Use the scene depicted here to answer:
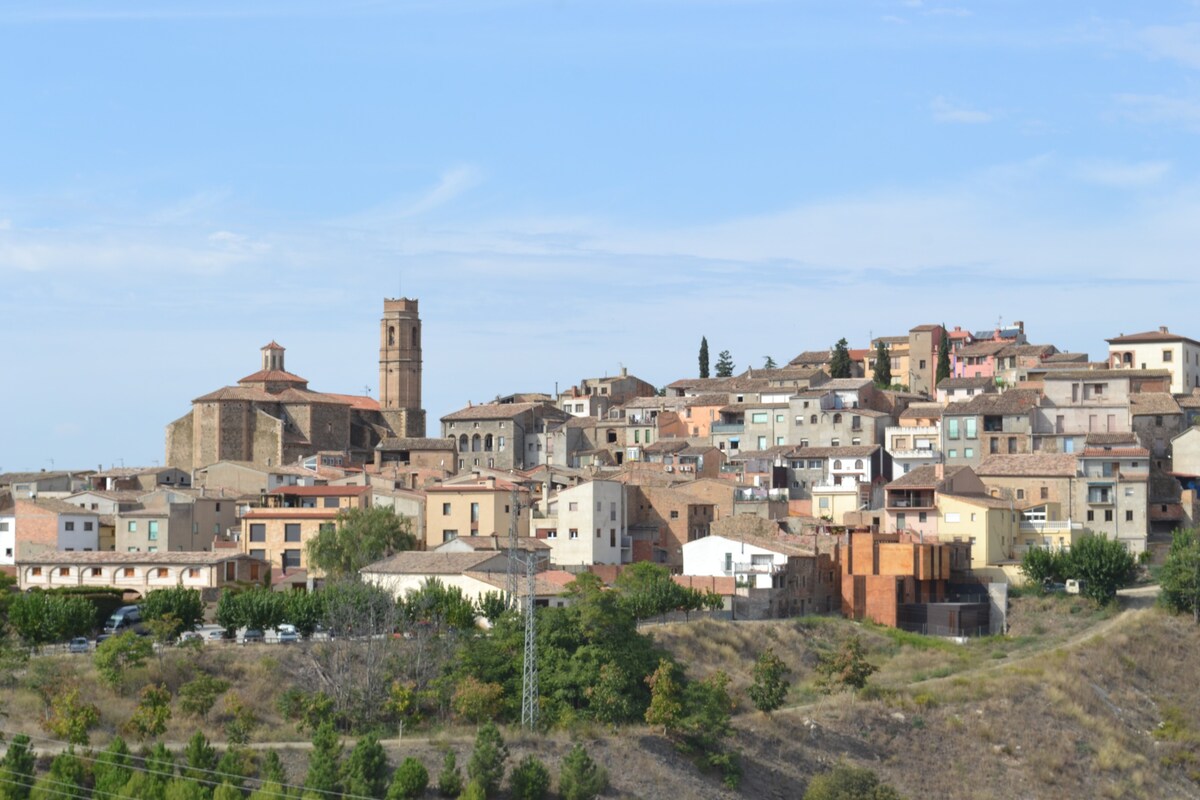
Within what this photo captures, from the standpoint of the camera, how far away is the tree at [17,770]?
1673 inches

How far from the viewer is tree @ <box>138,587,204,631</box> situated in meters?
58.5

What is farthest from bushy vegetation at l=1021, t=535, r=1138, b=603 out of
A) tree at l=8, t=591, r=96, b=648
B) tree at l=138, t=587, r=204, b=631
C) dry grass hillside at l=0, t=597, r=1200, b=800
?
tree at l=8, t=591, r=96, b=648

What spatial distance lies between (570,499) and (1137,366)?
34.5 meters

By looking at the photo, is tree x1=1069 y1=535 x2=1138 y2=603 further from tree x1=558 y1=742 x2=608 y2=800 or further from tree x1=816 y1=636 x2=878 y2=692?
tree x1=558 y1=742 x2=608 y2=800

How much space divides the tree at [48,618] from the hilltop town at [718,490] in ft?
29.9

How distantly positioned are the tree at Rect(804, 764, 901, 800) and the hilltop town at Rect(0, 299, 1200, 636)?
1323cm

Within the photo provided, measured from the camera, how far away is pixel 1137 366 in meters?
92.6

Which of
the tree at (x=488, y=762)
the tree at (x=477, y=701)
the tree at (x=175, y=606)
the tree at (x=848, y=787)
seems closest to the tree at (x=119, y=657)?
the tree at (x=175, y=606)

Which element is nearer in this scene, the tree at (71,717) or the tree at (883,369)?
the tree at (71,717)

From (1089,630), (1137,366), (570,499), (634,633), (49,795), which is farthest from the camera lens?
(1137,366)

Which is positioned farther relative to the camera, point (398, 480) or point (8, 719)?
point (398, 480)

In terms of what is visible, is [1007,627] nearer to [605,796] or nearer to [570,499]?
[570,499]

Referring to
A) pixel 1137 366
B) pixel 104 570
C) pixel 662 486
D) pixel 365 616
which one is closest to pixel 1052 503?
pixel 662 486

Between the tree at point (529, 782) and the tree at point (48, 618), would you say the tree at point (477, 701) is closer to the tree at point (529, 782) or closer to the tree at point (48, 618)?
the tree at point (529, 782)
